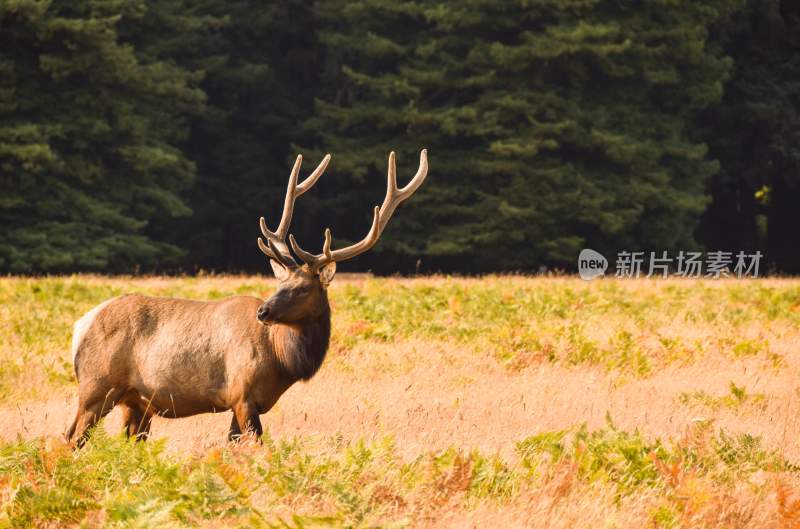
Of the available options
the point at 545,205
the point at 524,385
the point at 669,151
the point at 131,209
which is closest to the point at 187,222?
the point at 131,209

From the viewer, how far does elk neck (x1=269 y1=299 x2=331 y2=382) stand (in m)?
7.32

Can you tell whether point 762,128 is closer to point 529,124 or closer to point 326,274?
point 529,124

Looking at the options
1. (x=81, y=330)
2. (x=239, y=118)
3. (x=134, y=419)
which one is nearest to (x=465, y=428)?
(x=134, y=419)

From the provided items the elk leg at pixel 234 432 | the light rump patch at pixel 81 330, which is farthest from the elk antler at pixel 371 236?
the light rump patch at pixel 81 330

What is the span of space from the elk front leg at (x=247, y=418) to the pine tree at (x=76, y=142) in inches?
792

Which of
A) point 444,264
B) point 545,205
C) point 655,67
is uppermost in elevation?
point 655,67

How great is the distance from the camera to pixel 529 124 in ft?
104

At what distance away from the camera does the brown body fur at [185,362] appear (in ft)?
23.8

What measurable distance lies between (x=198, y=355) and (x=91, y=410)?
771 mm

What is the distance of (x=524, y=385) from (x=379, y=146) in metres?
22.4

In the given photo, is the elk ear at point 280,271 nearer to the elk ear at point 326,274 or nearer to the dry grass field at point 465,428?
the elk ear at point 326,274

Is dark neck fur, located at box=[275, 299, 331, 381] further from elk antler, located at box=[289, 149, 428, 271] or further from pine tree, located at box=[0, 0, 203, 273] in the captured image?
pine tree, located at box=[0, 0, 203, 273]

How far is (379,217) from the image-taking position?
8086 millimetres

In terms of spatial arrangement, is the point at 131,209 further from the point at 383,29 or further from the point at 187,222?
the point at 383,29
